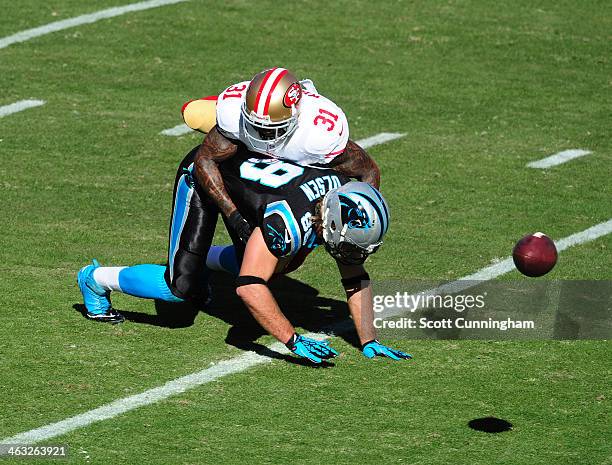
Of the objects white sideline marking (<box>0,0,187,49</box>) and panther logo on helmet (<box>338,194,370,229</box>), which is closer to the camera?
panther logo on helmet (<box>338,194,370,229</box>)

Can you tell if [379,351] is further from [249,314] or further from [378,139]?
[378,139]

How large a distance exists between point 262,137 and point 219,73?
19.6 ft

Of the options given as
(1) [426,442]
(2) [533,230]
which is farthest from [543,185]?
(1) [426,442]

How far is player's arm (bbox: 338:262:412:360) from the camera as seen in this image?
309 inches

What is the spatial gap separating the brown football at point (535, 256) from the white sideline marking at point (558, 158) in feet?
13.3

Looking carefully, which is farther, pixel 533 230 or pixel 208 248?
pixel 533 230

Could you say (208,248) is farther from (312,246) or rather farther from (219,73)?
(219,73)

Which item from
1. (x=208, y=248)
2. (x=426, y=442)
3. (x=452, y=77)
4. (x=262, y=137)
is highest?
(x=452, y=77)

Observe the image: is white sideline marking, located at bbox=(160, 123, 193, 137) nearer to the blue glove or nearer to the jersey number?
the jersey number

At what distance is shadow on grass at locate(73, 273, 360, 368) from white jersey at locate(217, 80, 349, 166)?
1.13 meters

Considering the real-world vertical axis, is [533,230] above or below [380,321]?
above

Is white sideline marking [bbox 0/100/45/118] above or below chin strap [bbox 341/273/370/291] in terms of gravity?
above

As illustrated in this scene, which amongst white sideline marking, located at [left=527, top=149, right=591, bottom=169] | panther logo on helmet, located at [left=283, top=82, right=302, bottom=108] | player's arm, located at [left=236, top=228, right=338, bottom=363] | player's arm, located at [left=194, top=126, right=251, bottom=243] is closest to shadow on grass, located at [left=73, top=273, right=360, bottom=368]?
player's arm, located at [left=236, top=228, right=338, bottom=363]

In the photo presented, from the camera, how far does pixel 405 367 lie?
25.3ft
